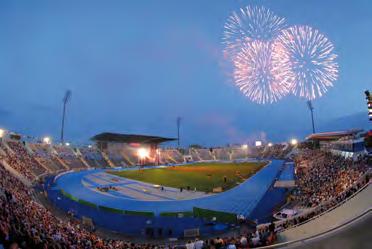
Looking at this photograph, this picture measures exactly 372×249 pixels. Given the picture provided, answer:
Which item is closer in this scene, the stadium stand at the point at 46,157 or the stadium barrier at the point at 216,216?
the stadium barrier at the point at 216,216

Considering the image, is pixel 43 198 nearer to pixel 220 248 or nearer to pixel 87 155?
pixel 220 248

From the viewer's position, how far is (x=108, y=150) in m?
95.1

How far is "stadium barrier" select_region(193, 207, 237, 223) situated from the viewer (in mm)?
24922

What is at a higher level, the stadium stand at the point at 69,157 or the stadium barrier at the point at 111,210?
the stadium stand at the point at 69,157

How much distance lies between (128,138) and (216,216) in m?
68.0

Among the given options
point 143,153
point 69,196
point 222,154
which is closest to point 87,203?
point 69,196

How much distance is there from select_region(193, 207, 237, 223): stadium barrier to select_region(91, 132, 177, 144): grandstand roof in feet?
198

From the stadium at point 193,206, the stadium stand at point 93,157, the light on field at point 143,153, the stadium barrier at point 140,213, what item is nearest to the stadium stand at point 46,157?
the stadium at point 193,206

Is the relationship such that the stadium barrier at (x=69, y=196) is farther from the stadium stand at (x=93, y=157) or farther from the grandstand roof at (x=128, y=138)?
the grandstand roof at (x=128, y=138)

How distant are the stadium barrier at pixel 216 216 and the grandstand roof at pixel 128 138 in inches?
2381

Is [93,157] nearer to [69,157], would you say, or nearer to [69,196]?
[69,157]

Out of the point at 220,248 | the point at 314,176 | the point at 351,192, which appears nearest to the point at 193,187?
the point at 314,176

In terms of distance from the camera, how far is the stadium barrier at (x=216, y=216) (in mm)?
24922

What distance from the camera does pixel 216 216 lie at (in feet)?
84.4
